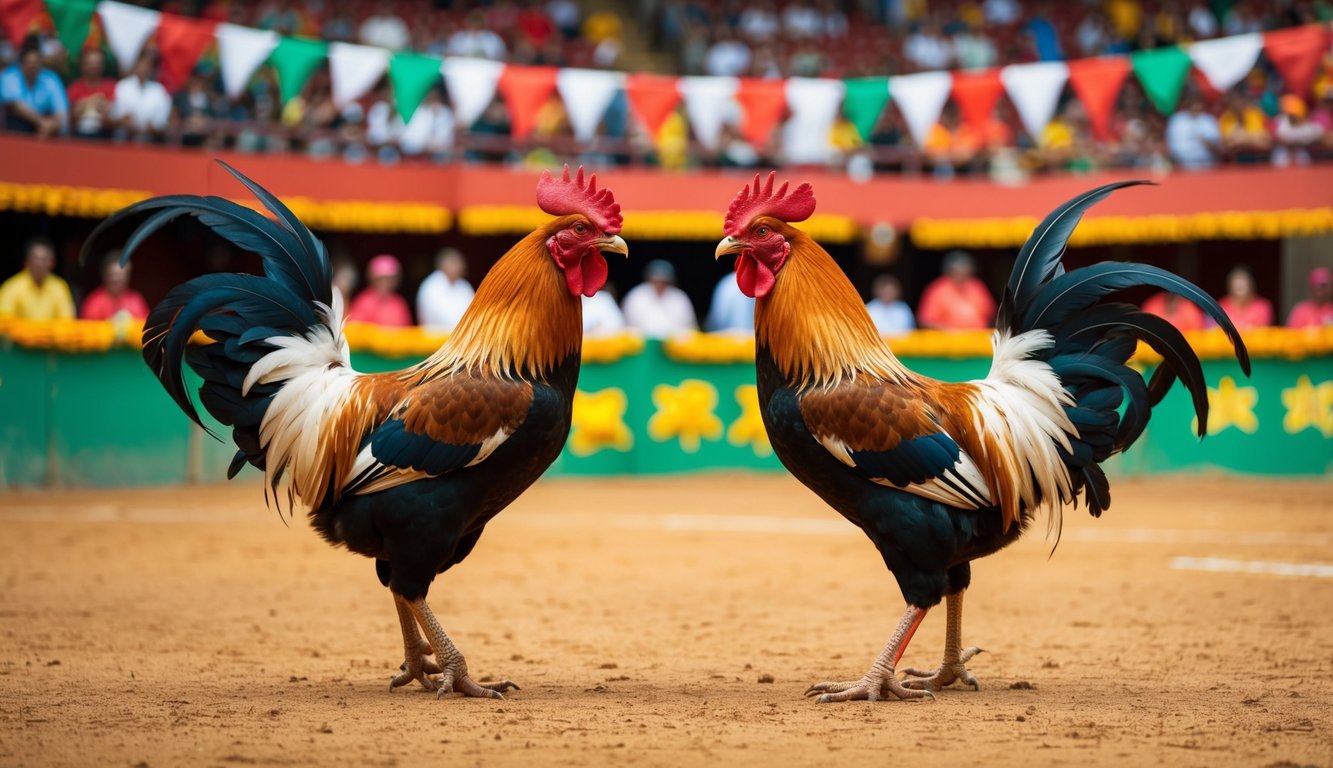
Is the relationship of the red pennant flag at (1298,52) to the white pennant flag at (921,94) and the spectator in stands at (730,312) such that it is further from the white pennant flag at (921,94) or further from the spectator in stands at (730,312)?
the spectator in stands at (730,312)

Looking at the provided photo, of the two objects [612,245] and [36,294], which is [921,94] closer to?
[36,294]

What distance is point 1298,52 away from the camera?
19.1m

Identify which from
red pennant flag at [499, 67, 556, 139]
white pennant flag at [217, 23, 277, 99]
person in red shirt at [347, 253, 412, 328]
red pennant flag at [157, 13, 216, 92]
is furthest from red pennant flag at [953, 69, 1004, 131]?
red pennant flag at [157, 13, 216, 92]

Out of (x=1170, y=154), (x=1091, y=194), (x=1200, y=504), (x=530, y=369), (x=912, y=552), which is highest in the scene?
(x=1170, y=154)

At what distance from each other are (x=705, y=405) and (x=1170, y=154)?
10101 mm

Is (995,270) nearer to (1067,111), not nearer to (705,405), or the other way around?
(1067,111)

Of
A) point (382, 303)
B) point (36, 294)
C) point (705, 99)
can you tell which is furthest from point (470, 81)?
point (36, 294)

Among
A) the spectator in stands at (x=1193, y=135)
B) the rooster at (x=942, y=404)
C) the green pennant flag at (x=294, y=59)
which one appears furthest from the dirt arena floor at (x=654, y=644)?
the spectator in stands at (x=1193, y=135)

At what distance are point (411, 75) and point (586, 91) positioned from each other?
2704 mm

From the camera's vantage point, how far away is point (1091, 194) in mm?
5723

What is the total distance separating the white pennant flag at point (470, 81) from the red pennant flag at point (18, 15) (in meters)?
5.63

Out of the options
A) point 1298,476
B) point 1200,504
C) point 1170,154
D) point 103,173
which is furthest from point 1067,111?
point 103,173

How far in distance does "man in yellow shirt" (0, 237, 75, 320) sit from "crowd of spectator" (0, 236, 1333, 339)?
0.03 feet

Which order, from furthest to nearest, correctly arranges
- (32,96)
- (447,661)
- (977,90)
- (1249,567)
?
(977,90) → (32,96) → (1249,567) → (447,661)
